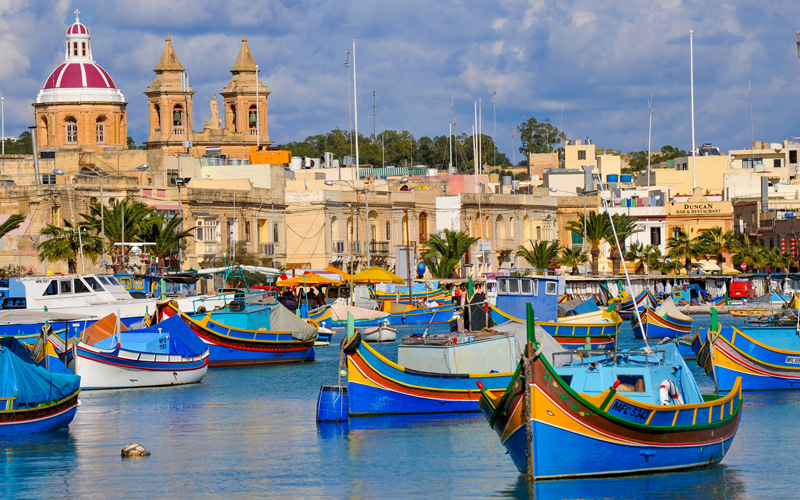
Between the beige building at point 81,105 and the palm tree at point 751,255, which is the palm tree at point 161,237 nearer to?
the beige building at point 81,105

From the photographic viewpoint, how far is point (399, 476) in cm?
2633

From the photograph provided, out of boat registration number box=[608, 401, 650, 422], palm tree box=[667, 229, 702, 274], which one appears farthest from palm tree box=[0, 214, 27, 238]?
palm tree box=[667, 229, 702, 274]

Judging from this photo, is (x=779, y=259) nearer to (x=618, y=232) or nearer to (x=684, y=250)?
(x=684, y=250)

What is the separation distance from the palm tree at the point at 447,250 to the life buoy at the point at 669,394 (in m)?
65.2

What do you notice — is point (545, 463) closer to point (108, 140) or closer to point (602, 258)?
point (108, 140)

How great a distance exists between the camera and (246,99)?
11194 centimetres

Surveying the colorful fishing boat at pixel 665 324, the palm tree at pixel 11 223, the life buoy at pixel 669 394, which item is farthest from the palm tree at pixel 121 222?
the life buoy at pixel 669 394

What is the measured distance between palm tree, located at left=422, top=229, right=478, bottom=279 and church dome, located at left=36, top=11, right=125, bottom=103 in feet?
82.3

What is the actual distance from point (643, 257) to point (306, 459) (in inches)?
2894

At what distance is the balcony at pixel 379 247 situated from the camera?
90188 mm

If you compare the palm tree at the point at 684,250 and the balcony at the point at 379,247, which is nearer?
the balcony at the point at 379,247

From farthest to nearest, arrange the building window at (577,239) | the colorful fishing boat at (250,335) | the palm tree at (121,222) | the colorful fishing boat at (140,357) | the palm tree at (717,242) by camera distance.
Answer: the building window at (577,239)
the palm tree at (717,242)
the palm tree at (121,222)
the colorful fishing boat at (250,335)
the colorful fishing boat at (140,357)

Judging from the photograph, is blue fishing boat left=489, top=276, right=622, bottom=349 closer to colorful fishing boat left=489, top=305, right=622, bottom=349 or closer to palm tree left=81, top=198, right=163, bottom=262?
colorful fishing boat left=489, top=305, right=622, bottom=349

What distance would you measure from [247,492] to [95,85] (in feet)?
252
